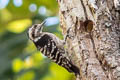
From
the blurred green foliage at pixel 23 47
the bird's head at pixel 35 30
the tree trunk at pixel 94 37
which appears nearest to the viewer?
the tree trunk at pixel 94 37

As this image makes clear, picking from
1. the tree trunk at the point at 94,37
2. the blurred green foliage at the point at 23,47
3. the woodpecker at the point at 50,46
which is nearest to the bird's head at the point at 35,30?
the woodpecker at the point at 50,46

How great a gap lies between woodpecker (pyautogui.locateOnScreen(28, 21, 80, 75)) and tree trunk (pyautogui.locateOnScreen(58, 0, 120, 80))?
301 mm

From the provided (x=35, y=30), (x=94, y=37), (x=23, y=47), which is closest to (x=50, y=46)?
(x=35, y=30)

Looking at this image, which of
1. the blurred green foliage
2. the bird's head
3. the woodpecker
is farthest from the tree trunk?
the blurred green foliage

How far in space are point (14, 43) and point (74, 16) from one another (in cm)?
169

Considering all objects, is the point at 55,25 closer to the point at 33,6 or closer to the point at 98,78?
the point at 33,6

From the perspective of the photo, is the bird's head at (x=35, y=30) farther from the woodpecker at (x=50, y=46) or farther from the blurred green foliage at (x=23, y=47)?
the blurred green foliage at (x=23, y=47)

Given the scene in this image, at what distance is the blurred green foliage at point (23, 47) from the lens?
5.33 metres

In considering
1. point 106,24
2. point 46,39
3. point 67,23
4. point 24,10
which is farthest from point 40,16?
point 106,24

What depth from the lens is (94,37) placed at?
3.77 metres

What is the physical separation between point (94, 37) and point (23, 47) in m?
1.87

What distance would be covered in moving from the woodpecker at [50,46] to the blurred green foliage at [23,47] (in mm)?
240

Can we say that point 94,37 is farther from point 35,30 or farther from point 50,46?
point 35,30

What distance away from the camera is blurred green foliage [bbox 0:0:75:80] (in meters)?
5.33
